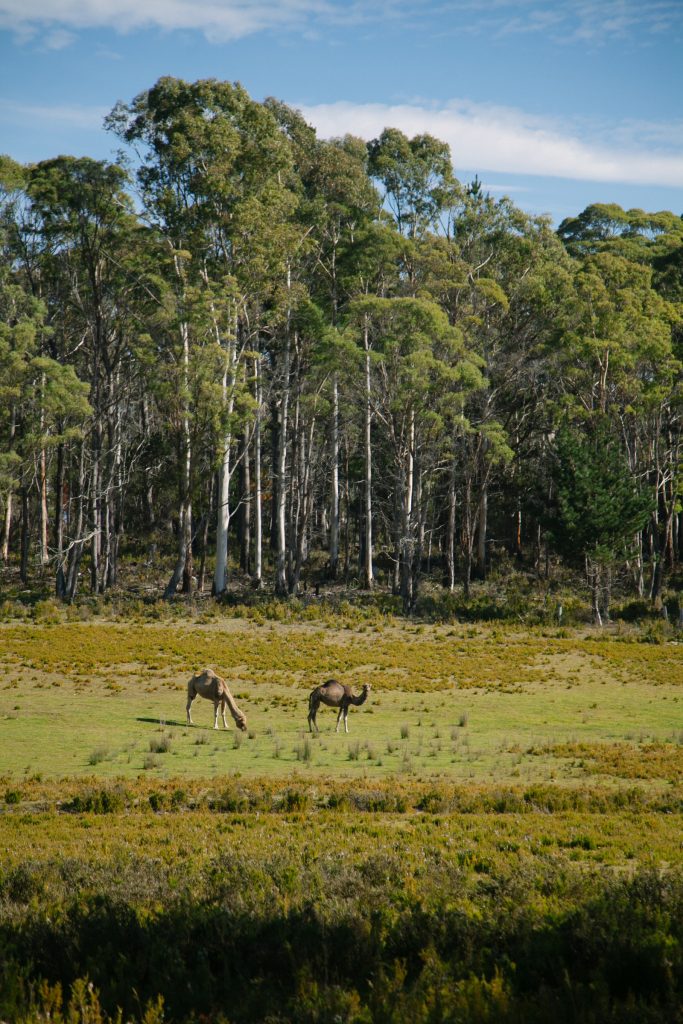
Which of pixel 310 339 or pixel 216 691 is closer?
pixel 216 691

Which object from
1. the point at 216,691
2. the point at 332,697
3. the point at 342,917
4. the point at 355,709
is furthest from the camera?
the point at 355,709

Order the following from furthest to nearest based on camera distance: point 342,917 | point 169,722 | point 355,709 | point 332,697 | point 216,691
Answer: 1. point 355,709
2. point 169,722
3. point 332,697
4. point 216,691
5. point 342,917

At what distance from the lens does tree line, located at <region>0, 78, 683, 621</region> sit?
42094mm

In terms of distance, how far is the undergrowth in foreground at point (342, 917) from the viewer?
707 cm

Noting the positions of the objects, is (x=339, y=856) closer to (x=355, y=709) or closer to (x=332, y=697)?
(x=332, y=697)

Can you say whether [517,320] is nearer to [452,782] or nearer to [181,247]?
[181,247]

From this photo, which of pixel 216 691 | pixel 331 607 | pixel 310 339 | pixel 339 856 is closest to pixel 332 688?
pixel 216 691

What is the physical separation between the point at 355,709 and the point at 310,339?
2842 centimetres

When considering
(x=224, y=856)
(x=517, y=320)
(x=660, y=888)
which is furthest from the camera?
(x=517, y=320)

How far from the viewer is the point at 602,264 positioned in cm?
4922

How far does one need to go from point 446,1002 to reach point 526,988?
2.81 feet

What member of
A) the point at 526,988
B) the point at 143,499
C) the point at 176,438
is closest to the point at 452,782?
the point at 526,988

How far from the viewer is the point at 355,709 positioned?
24.6 metres

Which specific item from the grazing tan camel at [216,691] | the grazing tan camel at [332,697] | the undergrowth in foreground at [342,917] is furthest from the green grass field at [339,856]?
the grazing tan camel at [332,697]
